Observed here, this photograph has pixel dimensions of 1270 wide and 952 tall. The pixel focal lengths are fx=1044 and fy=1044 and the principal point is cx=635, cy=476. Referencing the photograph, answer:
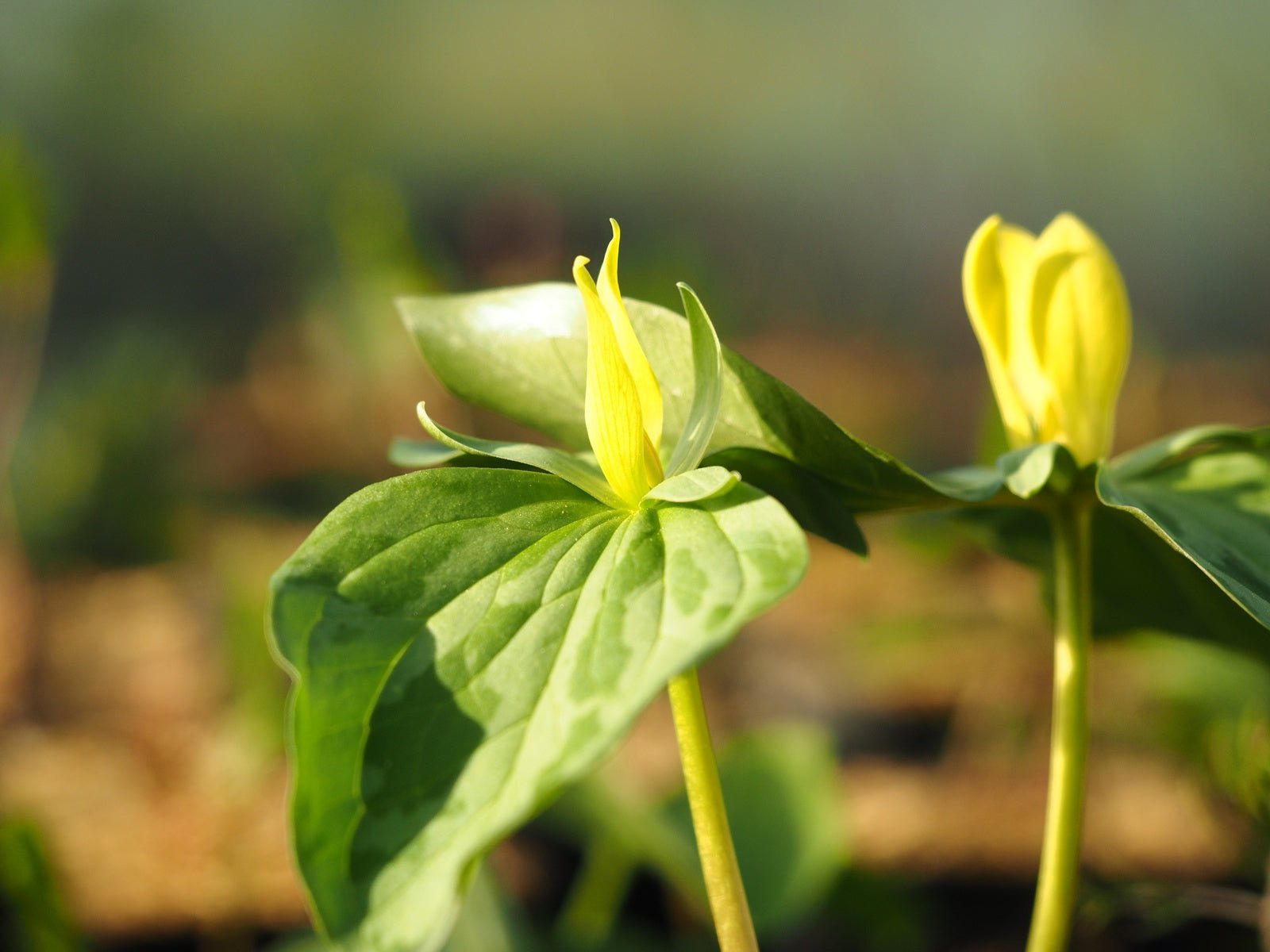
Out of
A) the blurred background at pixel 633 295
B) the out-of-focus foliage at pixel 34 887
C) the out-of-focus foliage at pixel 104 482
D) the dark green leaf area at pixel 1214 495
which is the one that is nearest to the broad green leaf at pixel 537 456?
the dark green leaf area at pixel 1214 495

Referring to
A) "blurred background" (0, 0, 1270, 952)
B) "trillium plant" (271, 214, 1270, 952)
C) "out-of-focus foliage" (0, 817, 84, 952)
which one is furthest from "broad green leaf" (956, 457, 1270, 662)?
"out-of-focus foliage" (0, 817, 84, 952)

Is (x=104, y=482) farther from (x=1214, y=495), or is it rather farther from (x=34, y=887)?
(x=1214, y=495)

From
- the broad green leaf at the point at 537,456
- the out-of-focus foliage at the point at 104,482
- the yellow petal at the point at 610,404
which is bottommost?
the out-of-focus foliage at the point at 104,482

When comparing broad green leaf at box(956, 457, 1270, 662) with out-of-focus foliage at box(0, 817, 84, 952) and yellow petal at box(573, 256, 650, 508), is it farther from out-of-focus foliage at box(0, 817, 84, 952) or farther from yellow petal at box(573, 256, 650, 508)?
out-of-focus foliage at box(0, 817, 84, 952)

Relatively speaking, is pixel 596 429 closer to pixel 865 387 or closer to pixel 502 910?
pixel 502 910

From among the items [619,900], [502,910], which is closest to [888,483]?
[502,910]

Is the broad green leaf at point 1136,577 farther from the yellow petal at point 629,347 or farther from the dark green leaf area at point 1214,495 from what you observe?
the yellow petal at point 629,347
